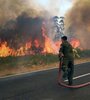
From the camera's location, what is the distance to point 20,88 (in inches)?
505

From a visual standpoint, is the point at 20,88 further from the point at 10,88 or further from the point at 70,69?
the point at 70,69

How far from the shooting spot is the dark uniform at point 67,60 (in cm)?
1381

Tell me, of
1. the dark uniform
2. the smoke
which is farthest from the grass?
the smoke

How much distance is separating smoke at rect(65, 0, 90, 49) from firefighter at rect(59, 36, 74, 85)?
2950 centimetres

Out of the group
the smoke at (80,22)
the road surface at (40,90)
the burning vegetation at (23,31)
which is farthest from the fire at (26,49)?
the road surface at (40,90)

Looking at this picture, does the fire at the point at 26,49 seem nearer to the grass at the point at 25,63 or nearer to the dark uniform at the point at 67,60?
the grass at the point at 25,63

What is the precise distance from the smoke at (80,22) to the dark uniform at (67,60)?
29.5 m

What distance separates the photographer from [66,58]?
13.9 metres

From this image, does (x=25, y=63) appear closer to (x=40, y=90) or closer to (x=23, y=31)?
(x=40, y=90)

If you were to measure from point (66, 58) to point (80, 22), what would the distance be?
3104 centimetres

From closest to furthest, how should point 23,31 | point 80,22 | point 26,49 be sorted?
1. point 26,49
2. point 23,31
3. point 80,22

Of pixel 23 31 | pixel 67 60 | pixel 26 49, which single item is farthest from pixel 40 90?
pixel 23 31

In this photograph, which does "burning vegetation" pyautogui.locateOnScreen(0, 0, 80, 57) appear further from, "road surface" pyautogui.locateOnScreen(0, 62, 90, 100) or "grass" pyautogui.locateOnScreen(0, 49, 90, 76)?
"road surface" pyautogui.locateOnScreen(0, 62, 90, 100)

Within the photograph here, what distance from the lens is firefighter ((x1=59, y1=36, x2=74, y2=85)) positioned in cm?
1380
